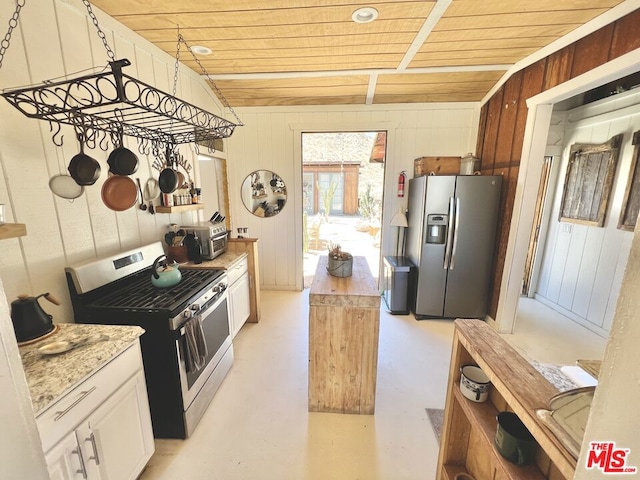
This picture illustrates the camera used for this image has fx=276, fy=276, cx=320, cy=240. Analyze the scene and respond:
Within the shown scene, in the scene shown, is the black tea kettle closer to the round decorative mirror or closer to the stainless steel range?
the stainless steel range

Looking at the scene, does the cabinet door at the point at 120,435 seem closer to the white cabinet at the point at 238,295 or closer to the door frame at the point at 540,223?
the white cabinet at the point at 238,295

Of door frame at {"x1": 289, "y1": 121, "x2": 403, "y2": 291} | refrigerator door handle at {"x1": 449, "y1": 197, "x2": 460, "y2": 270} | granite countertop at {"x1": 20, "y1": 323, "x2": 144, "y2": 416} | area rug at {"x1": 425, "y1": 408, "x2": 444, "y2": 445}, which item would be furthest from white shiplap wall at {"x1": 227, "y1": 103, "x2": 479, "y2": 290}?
granite countertop at {"x1": 20, "y1": 323, "x2": 144, "y2": 416}

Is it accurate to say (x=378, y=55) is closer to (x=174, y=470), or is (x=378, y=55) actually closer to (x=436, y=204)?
(x=436, y=204)

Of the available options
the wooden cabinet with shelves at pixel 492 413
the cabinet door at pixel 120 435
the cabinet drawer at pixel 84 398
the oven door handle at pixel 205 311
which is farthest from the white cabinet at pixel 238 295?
the wooden cabinet with shelves at pixel 492 413

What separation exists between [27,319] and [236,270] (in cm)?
155

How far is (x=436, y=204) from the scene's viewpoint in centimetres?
317

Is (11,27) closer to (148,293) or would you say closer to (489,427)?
(148,293)

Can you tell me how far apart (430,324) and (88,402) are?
323 cm

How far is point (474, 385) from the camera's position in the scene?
112 cm

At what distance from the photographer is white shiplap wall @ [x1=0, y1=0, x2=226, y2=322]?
4.46ft

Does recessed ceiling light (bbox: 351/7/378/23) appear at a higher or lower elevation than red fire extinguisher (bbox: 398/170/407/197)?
higher

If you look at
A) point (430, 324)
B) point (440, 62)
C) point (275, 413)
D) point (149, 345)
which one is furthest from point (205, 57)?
point (430, 324)

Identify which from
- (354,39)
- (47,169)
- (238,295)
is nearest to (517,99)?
(354,39)

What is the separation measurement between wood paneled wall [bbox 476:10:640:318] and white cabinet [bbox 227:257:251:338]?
2865 millimetres
